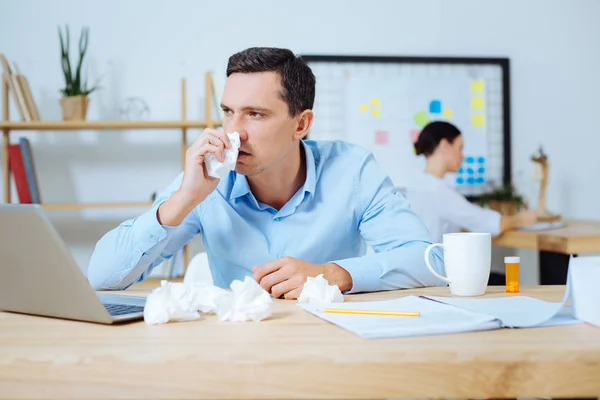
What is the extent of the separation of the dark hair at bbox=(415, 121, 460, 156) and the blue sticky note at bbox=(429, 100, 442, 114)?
0.31m

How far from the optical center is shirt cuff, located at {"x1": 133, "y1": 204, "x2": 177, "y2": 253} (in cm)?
146

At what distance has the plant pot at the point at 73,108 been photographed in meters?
3.28

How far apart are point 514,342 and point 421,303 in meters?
0.28

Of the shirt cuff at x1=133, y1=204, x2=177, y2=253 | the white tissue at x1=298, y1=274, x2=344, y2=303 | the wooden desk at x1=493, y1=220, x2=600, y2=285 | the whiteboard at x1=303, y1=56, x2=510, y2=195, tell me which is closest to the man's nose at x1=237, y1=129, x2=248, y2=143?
the shirt cuff at x1=133, y1=204, x2=177, y2=253

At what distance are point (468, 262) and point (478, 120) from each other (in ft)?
9.41

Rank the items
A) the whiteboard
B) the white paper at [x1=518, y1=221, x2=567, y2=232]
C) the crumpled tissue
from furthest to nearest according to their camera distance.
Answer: the whiteboard, the white paper at [x1=518, y1=221, x2=567, y2=232], the crumpled tissue

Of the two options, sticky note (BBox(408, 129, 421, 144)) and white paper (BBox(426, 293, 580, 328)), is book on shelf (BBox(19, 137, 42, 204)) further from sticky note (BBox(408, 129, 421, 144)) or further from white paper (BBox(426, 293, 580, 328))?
white paper (BBox(426, 293, 580, 328))

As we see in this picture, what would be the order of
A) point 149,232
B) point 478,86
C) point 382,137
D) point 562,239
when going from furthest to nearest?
point 478,86, point 382,137, point 562,239, point 149,232

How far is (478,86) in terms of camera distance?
13.0ft

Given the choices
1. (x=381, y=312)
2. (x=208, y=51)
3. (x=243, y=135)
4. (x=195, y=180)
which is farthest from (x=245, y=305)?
(x=208, y=51)

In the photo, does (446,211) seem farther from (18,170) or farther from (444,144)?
(18,170)

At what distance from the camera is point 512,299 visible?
1.16 metres

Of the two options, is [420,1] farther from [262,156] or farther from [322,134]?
[262,156]

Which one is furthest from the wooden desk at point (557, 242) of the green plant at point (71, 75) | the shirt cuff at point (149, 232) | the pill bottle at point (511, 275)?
the green plant at point (71, 75)
